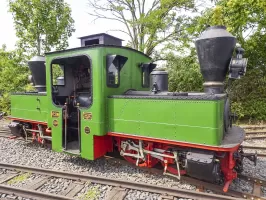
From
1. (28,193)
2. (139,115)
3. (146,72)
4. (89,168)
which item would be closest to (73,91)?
(146,72)

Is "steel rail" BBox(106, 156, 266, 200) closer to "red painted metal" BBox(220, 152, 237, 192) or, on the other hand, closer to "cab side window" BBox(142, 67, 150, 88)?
"red painted metal" BBox(220, 152, 237, 192)

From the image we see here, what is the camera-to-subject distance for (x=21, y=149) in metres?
6.41

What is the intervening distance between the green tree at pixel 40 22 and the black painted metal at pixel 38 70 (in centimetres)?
694

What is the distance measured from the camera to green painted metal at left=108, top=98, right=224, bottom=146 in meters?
3.36

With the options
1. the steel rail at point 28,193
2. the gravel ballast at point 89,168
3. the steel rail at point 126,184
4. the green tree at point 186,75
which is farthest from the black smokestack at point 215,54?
the green tree at point 186,75

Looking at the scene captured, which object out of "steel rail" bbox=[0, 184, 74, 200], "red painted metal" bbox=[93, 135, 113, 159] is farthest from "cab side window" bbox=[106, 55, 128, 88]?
"steel rail" bbox=[0, 184, 74, 200]

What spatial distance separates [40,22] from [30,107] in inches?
336

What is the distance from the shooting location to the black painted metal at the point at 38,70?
7.03m

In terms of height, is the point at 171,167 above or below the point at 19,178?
above

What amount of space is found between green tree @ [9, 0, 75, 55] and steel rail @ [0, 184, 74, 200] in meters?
11.3

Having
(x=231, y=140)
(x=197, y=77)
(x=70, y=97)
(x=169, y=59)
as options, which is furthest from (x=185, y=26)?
(x=231, y=140)

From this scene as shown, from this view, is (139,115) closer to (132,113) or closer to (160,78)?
(132,113)

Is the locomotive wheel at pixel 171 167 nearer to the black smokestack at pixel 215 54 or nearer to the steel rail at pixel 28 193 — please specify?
the black smokestack at pixel 215 54

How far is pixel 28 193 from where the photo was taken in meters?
3.70
